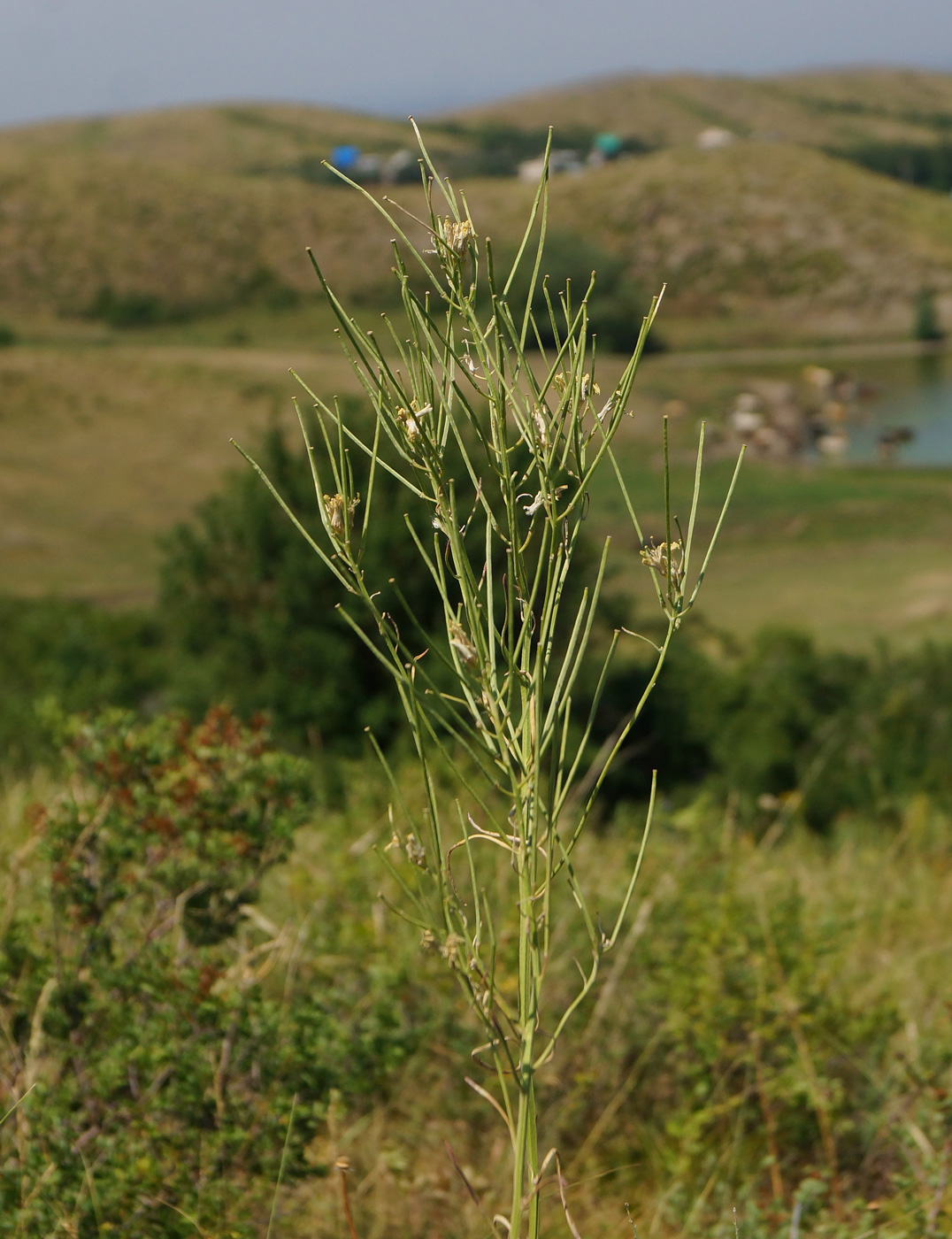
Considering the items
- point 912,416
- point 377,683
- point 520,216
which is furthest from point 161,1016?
point 520,216

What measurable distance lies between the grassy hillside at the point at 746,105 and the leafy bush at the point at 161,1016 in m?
125

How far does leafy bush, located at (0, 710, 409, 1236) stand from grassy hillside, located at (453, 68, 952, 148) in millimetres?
124814

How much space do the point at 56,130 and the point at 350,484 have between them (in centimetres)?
13595

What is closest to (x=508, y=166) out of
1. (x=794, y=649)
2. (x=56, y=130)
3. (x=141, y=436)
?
(x=141, y=436)

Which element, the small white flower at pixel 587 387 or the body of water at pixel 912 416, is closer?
the small white flower at pixel 587 387

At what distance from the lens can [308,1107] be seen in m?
1.96

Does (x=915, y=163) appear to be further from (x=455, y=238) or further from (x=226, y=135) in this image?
(x=455, y=238)

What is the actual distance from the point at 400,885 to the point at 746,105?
15001cm

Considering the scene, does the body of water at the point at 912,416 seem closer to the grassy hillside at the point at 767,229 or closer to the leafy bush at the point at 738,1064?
the grassy hillside at the point at 767,229

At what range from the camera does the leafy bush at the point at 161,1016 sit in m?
1.84

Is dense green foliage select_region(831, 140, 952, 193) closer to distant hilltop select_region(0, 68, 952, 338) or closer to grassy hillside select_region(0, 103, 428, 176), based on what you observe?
distant hilltop select_region(0, 68, 952, 338)

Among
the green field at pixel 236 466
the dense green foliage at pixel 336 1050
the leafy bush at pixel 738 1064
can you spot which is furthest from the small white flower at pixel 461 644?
the green field at pixel 236 466

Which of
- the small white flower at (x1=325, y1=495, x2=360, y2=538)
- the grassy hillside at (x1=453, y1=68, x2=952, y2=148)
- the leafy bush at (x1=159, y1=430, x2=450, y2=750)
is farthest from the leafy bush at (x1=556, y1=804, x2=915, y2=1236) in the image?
the grassy hillside at (x1=453, y1=68, x2=952, y2=148)

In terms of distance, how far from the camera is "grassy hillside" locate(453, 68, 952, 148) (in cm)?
12431
